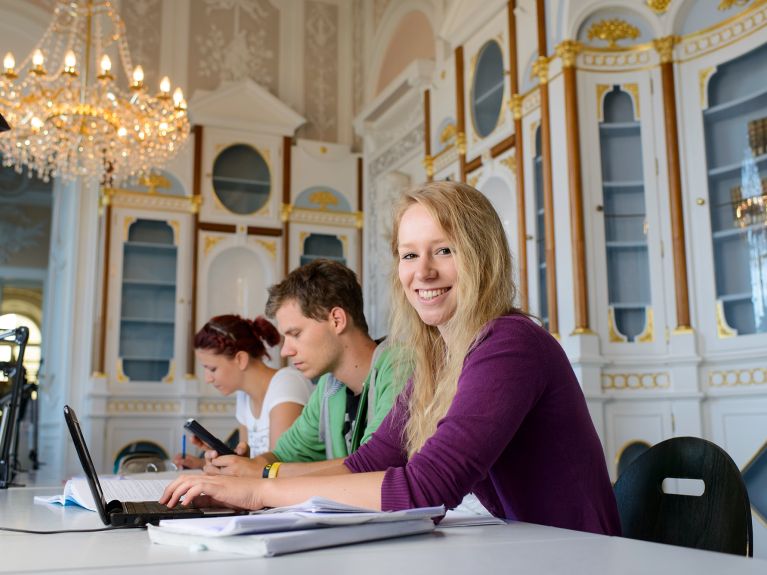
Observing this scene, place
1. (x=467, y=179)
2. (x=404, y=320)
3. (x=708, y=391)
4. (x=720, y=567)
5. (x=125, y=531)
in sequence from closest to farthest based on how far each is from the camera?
(x=720, y=567)
(x=125, y=531)
(x=404, y=320)
(x=708, y=391)
(x=467, y=179)

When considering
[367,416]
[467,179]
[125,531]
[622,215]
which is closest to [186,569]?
[125,531]

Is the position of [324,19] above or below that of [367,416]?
above

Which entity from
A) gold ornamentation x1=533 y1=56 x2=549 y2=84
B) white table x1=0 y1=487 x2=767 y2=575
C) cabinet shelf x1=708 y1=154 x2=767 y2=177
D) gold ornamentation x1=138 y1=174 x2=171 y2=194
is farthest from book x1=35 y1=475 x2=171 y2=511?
gold ornamentation x1=138 y1=174 x2=171 y2=194

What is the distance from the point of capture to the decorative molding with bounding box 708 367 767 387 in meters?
3.62

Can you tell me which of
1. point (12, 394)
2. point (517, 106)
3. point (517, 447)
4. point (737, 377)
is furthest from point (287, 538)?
point (517, 106)

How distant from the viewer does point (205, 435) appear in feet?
6.05

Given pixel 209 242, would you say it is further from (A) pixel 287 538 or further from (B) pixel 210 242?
(A) pixel 287 538

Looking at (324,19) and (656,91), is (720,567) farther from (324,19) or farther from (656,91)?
(324,19)

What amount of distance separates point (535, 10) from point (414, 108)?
1.90 m

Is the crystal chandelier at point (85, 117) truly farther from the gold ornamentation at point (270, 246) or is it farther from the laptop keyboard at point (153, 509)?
the laptop keyboard at point (153, 509)

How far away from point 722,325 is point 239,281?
412cm

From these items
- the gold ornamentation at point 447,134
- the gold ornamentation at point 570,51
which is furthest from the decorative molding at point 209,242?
the gold ornamentation at point 570,51

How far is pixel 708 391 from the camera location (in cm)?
384

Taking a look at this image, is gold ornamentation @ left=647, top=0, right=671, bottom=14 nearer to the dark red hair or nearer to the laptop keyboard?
the dark red hair
